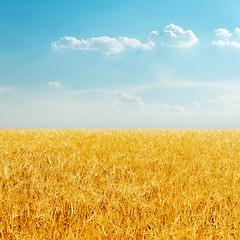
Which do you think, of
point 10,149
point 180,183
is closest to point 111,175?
point 180,183

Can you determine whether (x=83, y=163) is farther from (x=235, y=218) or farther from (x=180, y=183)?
(x=235, y=218)

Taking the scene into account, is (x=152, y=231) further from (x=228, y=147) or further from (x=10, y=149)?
(x=228, y=147)

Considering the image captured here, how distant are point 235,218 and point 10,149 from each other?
226 inches

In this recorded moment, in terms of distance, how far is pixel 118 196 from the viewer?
173 inches

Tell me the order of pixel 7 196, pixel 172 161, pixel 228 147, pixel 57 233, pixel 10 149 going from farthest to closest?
pixel 228 147 < pixel 10 149 < pixel 172 161 < pixel 7 196 < pixel 57 233

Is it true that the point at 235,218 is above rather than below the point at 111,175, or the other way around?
below

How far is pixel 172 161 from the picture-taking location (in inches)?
259

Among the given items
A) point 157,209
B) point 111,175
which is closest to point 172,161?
point 111,175

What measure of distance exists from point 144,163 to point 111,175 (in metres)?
1.17

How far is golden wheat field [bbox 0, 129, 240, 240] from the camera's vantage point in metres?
3.74

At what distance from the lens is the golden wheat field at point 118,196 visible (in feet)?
12.3

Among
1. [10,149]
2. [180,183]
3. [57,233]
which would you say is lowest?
[57,233]

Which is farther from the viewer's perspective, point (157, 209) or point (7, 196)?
point (7, 196)

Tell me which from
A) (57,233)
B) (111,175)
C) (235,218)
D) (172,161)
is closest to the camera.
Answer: (57,233)
